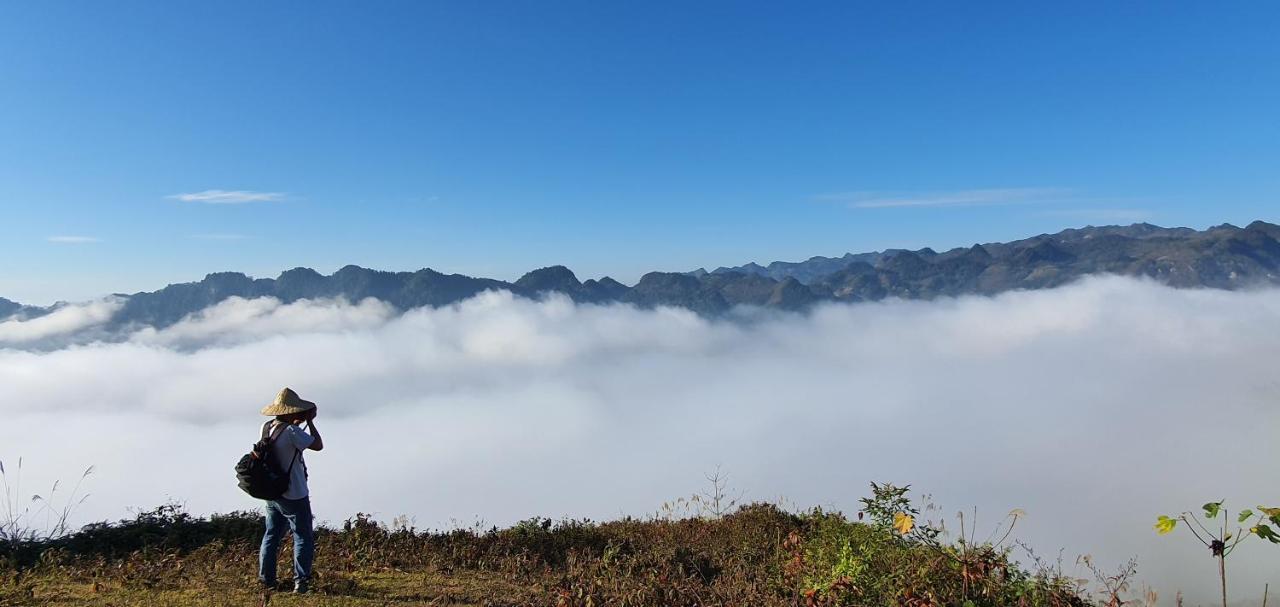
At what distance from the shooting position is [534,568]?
377 inches

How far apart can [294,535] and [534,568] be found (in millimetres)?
3359

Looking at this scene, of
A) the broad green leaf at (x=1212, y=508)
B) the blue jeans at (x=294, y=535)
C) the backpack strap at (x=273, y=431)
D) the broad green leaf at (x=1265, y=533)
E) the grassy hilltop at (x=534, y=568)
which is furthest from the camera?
the blue jeans at (x=294, y=535)

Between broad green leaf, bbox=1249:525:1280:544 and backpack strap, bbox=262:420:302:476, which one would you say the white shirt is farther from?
broad green leaf, bbox=1249:525:1280:544

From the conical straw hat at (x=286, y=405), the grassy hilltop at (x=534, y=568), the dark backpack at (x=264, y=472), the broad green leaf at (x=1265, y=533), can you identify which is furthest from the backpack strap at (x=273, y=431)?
the broad green leaf at (x=1265, y=533)

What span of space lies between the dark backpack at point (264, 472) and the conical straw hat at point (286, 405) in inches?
7.0

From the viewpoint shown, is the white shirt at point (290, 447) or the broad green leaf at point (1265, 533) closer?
the broad green leaf at point (1265, 533)

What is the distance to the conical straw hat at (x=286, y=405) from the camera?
7461 millimetres

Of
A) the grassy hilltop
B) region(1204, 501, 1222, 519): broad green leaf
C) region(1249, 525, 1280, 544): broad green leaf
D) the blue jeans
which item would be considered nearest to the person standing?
the blue jeans

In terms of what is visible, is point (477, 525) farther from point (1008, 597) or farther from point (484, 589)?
point (1008, 597)

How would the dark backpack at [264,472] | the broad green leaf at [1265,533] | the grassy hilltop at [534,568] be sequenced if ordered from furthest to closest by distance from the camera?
the dark backpack at [264,472], the grassy hilltop at [534,568], the broad green leaf at [1265,533]

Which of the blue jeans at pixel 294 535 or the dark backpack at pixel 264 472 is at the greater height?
the dark backpack at pixel 264 472

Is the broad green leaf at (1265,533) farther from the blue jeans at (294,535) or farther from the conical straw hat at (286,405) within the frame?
the blue jeans at (294,535)

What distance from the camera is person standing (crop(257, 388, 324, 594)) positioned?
24.3 feet

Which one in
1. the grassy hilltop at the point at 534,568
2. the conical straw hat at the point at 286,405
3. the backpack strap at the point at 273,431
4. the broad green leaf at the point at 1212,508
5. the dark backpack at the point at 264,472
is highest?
the conical straw hat at the point at 286,405
